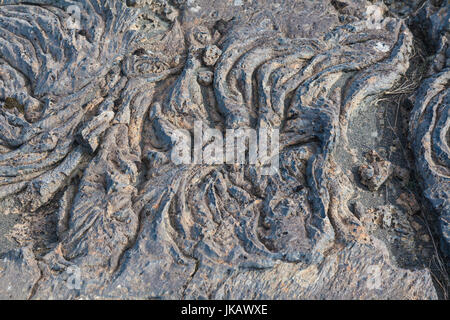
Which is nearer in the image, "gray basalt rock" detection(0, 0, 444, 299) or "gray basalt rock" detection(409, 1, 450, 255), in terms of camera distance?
"gray basalt rock" detection(0, 0, 444, 299)

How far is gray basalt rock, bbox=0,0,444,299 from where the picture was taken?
134 inches

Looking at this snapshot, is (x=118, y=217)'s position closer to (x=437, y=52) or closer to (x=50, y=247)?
(x=50, y=247)

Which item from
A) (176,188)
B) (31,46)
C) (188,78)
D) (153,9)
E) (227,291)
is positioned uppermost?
(153,9)

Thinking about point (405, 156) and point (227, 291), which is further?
point (405, 156)

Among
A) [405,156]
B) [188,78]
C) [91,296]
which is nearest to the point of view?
[91,296]

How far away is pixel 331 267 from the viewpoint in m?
3.42

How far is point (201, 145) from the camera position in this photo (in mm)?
4070

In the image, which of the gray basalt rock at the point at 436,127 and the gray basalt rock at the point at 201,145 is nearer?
the gray basalt rock at the point at 201,145

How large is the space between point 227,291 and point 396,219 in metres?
1.56

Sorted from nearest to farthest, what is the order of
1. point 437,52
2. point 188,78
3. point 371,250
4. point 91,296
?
point 91,296, point 371,250, point 188,78, point 437,52

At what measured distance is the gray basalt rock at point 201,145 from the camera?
134 inches

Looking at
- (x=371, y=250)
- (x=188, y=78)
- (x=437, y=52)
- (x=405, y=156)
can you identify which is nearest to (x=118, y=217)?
(x=188, y=78)

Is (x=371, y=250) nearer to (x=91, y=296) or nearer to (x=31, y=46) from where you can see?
(x=91, y=296)

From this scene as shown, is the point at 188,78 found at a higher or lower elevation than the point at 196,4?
lower
